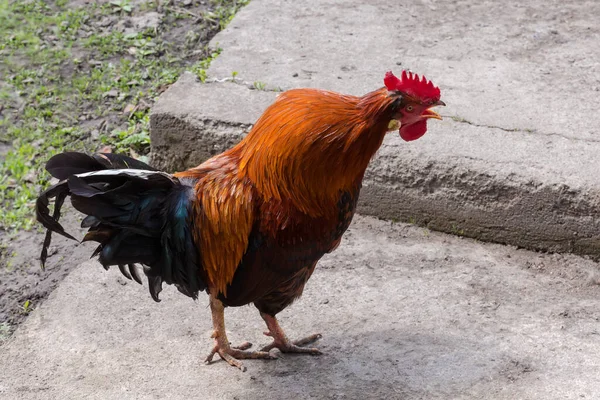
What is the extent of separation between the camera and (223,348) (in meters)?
4.02

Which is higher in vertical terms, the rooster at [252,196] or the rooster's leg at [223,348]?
the rooster at [252,196]

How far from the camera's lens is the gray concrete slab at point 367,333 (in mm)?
3848

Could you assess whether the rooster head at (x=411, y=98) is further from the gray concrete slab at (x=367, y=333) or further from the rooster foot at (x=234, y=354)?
the rooster foot at (x=234, y=354)

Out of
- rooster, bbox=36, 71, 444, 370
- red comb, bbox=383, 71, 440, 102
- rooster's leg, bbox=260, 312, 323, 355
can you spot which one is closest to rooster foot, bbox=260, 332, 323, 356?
rooster's leg, bbox=260, 312, 323, 355

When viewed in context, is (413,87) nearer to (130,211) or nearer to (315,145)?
(315,145)

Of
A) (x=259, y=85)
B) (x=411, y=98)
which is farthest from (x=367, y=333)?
(x=259, y=85)

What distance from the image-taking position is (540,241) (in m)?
4.70

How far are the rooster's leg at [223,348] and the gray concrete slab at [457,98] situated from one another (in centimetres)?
133

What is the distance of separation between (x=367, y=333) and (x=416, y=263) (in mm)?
679

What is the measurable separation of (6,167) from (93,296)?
1701 millimetres

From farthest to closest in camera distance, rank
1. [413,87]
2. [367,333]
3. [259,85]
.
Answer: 1. [259,85]
2. [367,333]
3. [413,87]

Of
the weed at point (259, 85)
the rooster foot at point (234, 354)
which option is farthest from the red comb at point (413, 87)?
the weed at point (259, 85)

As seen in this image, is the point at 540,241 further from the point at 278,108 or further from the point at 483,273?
the point at 278,108

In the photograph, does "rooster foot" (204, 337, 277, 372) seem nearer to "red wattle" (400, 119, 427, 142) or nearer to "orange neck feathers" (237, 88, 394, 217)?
"orange neck feathers" (237, 88, 394, 217)
